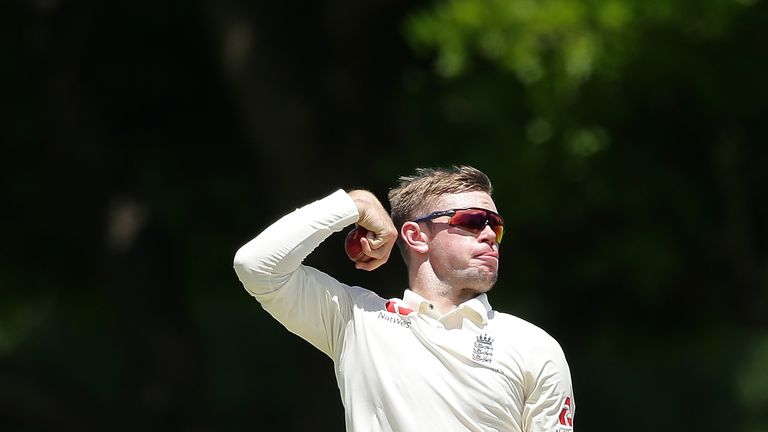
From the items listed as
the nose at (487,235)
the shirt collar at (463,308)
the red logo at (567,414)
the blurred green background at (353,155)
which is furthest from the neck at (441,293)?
the blurred green background at (353,155)

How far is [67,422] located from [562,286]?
4670 mm

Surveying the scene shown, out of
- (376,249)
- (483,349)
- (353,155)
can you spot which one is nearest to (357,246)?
(376,249)

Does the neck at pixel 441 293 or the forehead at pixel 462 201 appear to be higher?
the forehead at pixel 462 201

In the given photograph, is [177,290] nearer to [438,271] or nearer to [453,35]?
[453,35]

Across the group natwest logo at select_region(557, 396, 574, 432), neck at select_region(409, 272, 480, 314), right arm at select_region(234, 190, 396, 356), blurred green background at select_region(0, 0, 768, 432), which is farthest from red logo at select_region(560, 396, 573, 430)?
blurred green background at select_region(0, 0, 768, 432)

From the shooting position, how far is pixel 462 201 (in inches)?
173

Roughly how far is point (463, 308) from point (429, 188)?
42 centimetres

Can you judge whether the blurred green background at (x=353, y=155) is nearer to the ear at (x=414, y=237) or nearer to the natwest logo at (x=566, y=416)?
the ear at (x=414, y=237)

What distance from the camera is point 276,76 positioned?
38.3 ft

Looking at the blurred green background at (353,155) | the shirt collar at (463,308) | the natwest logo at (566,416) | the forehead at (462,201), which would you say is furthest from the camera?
the blurred green background at (353,155)

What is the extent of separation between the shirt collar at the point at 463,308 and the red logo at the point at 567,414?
0.34m

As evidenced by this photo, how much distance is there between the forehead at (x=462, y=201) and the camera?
14.4 feet

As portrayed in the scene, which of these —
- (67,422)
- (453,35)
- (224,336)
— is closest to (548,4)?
(453,35)

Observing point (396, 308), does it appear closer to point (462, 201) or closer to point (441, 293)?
point (441, 293)
